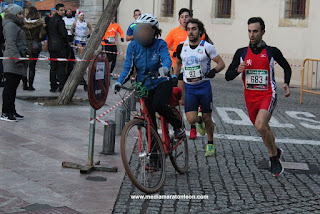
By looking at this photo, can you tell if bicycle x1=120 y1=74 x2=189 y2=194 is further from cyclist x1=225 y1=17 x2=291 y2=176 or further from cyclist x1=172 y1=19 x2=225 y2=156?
cyclist x1=172 y1=19 x2=225 y2=156

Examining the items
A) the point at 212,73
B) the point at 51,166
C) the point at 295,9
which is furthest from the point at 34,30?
the point at 295,9

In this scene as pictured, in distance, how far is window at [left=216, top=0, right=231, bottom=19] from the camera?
25578 mm

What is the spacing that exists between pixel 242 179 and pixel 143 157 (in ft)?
4.28

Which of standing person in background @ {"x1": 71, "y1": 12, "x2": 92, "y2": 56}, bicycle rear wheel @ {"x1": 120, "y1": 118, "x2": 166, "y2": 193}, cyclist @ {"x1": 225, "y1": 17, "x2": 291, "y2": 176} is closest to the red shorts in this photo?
cyclist @ {"x1": 225, "y1": 17, "x2": 291, "y2": 176}

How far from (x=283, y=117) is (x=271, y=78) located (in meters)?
5.57

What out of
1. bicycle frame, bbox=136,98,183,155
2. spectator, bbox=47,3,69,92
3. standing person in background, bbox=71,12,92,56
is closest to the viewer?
bicycle frame, bbox=136,98,183,155

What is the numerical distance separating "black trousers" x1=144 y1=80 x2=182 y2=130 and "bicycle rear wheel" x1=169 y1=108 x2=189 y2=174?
17 centimetres

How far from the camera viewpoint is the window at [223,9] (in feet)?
83.9

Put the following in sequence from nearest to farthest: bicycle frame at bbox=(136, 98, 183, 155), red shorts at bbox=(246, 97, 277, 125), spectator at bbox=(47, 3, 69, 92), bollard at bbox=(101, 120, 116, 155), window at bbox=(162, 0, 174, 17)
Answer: bicycle frame at bbox=(136, 98, 183, 155) → red shorts at bbox=(246, 97, 277, 125) → bollard at bbox=(101, 120, 116, 155) → spectator at bbox=(47, 3, 69, 92) → window at bbox=(162, 0, 174, 17)

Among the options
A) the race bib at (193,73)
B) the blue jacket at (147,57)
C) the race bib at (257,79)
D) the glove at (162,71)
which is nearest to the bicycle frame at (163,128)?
the blue jacket at (147,57)

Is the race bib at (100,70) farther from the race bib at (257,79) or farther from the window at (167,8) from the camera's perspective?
the window at (167,8)

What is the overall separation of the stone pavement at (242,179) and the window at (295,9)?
437 inches

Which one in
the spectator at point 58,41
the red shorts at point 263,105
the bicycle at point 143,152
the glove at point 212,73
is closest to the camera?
the bicycle at point 143,152

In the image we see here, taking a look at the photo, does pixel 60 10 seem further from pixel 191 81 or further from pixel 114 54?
pixel 191 81
